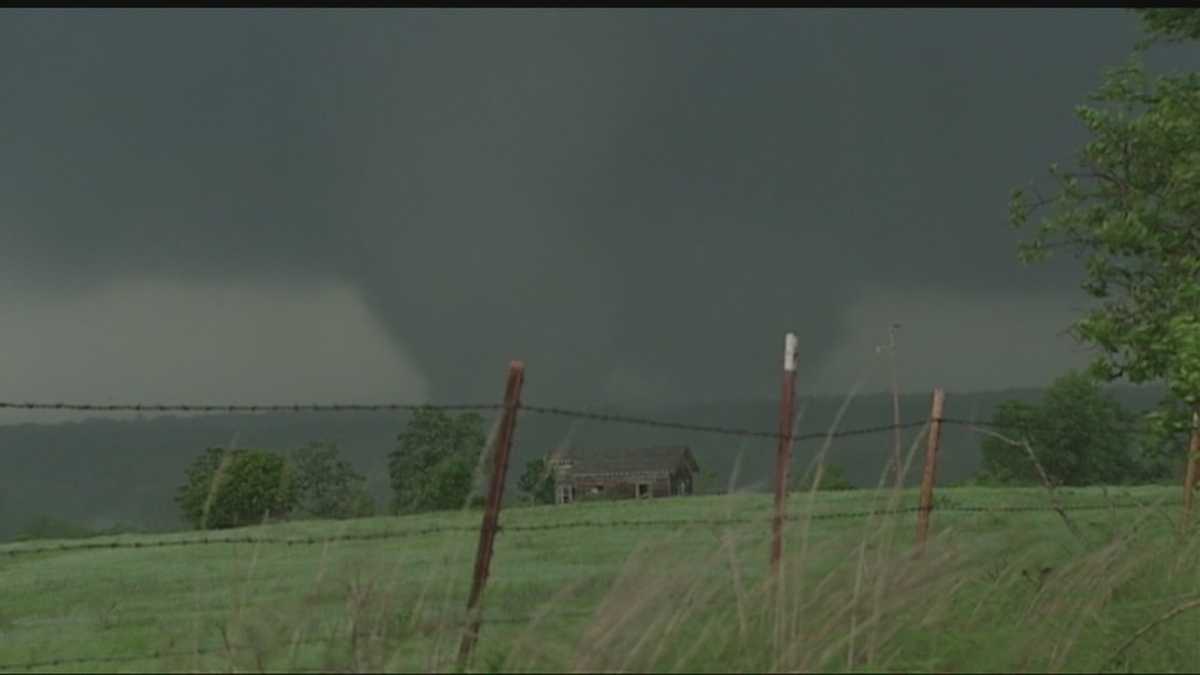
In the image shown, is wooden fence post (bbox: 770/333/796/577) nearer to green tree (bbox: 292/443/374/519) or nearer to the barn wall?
the barn wall

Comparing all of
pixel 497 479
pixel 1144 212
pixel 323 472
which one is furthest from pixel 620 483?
pixel 497 479

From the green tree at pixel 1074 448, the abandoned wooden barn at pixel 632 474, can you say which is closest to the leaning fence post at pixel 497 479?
the green tree at pixel 1074 448

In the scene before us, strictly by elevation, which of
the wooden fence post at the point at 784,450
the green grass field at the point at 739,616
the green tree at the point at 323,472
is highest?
the wooden fence post at the point at 784,450

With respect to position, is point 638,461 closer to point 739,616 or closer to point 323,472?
point 323,472

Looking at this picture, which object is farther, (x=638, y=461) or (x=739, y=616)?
(x=638, y=461)

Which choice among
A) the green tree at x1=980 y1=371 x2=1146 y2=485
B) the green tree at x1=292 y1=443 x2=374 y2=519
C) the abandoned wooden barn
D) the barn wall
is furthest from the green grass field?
the green tree at x1=292 y1=443 x2=374 y2=519

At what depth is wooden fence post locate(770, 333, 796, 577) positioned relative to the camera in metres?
8.42

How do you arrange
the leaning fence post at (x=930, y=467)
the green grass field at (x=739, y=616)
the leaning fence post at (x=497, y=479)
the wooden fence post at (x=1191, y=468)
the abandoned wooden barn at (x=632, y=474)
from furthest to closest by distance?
the abandoned wooden barn at (x=632, y=474) < the wooden fence post at (x=1191, y=468) < the leaning fence post at (x=930, y=467) < the leaning fence post at (x=497, y=479) < the green grass field at (x=739, y=616)

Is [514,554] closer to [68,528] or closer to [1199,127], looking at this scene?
[1199,127]

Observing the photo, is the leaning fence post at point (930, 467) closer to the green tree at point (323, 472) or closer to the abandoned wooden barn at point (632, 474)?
the abandoned wooden barn at point (632, 474)

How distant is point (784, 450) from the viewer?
888 centimetres

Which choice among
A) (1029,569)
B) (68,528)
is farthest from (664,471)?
(1029,569)

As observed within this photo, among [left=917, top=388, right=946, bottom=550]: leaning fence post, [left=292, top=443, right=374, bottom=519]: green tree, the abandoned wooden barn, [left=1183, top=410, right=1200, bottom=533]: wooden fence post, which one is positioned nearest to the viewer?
[left=917, top=388, right=946, bottom=550]: leaning fence post

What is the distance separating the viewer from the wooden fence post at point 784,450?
8.42m
